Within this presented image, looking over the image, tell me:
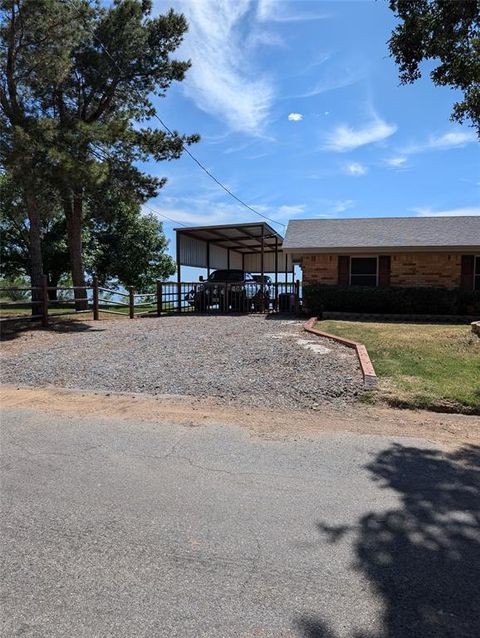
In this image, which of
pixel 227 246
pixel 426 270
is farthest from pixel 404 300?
pixel 227 246

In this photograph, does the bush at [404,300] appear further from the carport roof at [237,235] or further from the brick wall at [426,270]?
the carport roof at [237,235]

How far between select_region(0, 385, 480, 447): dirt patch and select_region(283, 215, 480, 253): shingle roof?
12262mm

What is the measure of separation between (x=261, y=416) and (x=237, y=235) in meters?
18.8

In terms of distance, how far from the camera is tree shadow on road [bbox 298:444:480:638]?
228 centimetres

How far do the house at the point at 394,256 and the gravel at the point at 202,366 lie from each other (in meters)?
6.55

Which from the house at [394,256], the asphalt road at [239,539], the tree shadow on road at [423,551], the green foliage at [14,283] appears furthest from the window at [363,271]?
the green foliage at [14,283]

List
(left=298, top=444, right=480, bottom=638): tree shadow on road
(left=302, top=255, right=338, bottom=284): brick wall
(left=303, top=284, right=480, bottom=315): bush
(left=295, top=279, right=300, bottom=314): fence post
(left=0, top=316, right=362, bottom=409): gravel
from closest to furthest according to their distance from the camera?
1. (left=298, top=444, right=480, bottom=638): tree shadow on road
2. (left=0, top=316, right=362, bottom=409): gravel
3. (left=303, top=284, right=480, bottom=315): bush
4. (left=302, top=255, right=338, bottom=284): brick wall
5. (left=295, top=279, right=300, bottom=314): fence post

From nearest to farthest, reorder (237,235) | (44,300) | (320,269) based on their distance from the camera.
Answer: (44,300) < (320,269) < (237,235)

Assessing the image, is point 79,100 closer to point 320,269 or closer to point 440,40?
point 320,269

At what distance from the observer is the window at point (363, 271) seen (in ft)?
59.3

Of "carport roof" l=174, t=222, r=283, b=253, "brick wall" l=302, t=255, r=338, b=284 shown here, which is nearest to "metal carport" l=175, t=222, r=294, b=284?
"carport roof" l=174, t=222, r=283, b=253

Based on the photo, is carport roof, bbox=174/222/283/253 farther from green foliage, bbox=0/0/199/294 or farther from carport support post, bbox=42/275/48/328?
carport support post, bbox=42/275/48/328

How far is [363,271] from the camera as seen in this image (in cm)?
1816

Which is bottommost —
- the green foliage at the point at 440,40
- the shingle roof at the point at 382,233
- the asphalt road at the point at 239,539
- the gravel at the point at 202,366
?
the asphalt road at the point at 239,539
